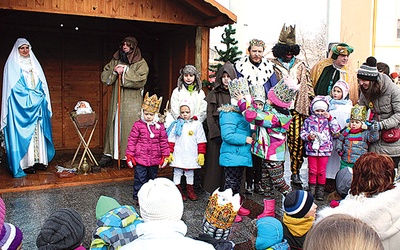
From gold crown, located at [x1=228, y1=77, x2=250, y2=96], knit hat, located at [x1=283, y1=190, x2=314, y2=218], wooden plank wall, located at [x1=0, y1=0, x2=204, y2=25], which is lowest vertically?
knit hat, located at [x1=283, y1=190, x2=314, y2=218]

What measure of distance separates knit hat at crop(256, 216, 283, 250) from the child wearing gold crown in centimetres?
316

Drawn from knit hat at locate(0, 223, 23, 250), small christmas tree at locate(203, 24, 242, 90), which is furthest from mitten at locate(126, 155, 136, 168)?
knit hat at locate(0, 223, 23, 250)

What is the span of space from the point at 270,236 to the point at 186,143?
9.88ft

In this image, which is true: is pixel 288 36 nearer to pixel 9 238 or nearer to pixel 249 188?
pixel 249 188

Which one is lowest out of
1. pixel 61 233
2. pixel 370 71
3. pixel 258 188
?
pixel 258 188

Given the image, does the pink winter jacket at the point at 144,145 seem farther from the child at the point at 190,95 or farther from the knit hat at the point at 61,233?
the knit hat at the point at 61,233

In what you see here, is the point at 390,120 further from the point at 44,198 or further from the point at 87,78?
the point at 87,78

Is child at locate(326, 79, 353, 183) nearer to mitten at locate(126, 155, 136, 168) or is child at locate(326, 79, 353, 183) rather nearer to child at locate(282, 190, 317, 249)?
mitten at locate(126, 155, 136, 168)

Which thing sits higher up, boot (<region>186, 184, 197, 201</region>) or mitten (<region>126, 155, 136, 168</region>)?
mitten (<region>126, 155, 136, 168</region>)

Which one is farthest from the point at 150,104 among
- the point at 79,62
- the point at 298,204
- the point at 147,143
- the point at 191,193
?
the point at 79,62

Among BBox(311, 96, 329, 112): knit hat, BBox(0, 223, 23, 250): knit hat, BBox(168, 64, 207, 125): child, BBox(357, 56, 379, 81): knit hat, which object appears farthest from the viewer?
BBox(168, 64, 207, 125): child

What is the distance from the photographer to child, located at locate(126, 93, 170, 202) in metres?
5.54

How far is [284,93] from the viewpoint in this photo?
5020mm

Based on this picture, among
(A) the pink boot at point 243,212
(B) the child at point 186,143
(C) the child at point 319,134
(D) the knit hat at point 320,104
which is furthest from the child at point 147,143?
(D) the knit hat at point 320,104
